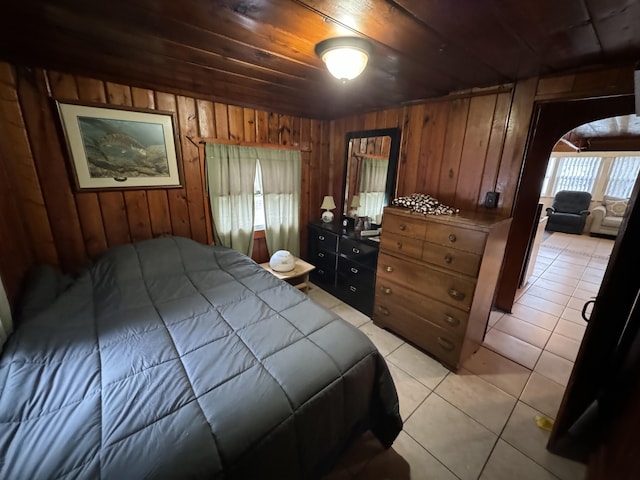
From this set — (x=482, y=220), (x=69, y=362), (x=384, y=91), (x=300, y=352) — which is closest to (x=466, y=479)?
(x=300, y=352)

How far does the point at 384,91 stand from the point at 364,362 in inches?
79.5

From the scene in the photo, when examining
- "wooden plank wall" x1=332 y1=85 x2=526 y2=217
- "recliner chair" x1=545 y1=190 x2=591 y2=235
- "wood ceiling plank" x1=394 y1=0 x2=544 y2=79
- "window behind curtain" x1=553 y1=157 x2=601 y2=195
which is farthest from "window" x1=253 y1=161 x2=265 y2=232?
"window behind curtain" x1=553 y1=157 x2=601 y2=195

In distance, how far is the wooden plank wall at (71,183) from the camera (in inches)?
64.9

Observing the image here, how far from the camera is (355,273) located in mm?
2717

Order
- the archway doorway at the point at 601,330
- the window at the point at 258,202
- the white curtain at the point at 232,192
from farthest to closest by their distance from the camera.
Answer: the window at the point at 258,202 → the white curtain at the point at 232,192 → the archway doorway at the point at 601,330

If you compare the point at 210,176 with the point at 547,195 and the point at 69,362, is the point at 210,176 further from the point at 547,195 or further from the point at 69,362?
the point at 547,195

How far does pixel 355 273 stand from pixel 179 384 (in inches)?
77.0

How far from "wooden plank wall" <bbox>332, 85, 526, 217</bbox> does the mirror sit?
9cm

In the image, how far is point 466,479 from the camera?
1284 mm

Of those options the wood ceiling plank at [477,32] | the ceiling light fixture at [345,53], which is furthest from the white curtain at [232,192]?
the wood ceiling plank at [477,32]

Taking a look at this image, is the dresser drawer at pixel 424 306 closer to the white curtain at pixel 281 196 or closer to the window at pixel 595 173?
the white curtain at pixel 281 196

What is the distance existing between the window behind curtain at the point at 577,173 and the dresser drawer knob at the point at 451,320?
24.1 feet

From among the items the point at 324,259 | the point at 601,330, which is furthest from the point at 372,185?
the point at 601,330

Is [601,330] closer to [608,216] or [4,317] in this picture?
[4,317]
